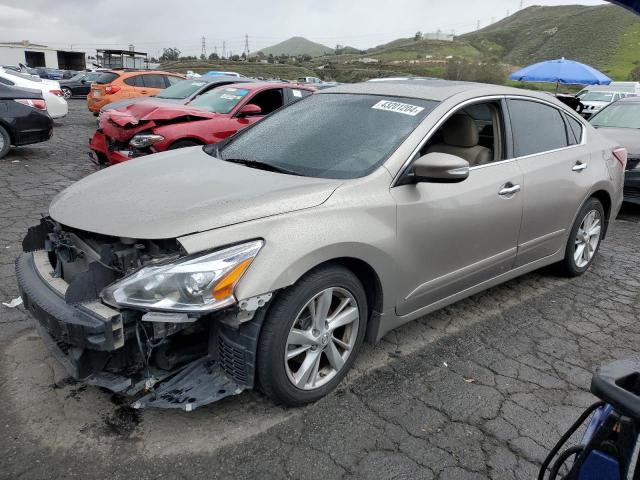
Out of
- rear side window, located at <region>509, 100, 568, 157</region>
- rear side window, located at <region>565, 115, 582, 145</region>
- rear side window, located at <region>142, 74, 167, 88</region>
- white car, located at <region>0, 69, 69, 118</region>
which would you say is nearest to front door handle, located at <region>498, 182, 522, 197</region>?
rear side window, located at <region>509, 100, 568, 157</region>

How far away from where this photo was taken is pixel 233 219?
7.55 feet

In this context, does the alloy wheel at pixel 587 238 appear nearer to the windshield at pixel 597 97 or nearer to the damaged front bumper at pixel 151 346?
the damaged front bumper at pixel 151 346

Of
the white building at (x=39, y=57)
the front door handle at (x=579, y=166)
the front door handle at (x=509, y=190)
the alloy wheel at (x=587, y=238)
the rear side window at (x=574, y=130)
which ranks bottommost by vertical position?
the alloy wheel at (x=587, y=238)

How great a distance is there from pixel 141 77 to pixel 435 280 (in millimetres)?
13855

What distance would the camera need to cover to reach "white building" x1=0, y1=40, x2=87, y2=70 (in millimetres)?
51344

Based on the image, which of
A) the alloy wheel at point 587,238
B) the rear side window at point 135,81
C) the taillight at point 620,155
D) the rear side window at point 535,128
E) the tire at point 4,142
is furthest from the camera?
Result: the rear side window at point 135,81

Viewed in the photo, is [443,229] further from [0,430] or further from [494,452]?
[0,430]

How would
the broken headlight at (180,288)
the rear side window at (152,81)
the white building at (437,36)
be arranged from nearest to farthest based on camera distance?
1. the broken headlight at (180,288)
2. the rear side window at (152,81)
3. the white building at (437,36)

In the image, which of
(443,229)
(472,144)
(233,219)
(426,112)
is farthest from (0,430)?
(472,144)

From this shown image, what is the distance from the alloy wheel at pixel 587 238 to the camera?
442cm

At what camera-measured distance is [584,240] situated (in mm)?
4477

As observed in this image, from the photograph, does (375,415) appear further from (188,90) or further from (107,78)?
(107,78)

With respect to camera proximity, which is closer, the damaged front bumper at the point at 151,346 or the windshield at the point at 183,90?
the damaged front bumper at the point at 151,346

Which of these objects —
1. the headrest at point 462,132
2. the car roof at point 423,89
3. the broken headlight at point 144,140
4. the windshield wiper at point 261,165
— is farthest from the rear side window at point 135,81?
the headrest at point 462,132
